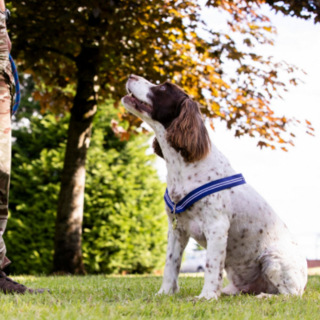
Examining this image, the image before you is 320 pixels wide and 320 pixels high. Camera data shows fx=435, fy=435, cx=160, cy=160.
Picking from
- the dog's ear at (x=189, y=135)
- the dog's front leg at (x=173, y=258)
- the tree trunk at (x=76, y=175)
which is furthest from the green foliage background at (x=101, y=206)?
the dog's ear at (x=189, y=135)

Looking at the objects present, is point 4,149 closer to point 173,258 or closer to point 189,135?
point 189,135

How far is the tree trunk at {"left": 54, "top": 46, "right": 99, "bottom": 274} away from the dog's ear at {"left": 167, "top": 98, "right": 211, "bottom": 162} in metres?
5.01

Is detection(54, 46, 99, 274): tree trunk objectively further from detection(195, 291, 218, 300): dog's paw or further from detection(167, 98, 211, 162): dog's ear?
detection(195, 291, 218, 300): dog's paw

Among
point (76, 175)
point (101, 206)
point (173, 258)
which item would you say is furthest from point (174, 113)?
point (101, 206)

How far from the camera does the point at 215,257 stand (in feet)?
10.3

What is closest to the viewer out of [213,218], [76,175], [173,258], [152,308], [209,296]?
[152,308]

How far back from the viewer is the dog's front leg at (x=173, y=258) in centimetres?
344

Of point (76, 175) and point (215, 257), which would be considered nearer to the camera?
point (215, 257)

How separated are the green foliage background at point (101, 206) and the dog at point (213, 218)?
22.0ft

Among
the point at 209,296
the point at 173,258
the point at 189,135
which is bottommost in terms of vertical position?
the point at 209,296

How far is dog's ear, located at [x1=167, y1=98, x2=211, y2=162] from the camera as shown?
10.8 feet

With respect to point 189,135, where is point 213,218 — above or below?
below

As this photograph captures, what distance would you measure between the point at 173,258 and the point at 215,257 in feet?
1.44

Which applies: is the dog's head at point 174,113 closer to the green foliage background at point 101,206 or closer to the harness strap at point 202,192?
the harness strap at point 202,192
